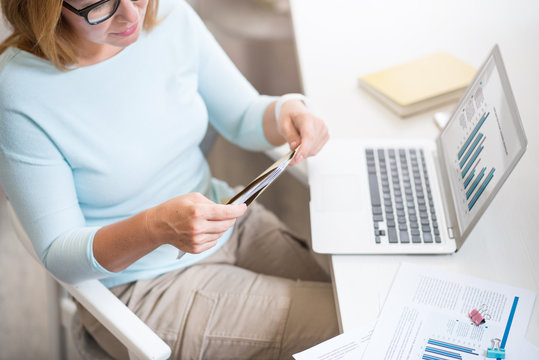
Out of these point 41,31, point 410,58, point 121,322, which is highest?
point 41,31

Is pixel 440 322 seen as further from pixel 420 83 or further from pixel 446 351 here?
pixel 420 83

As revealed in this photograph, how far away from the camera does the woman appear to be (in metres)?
1.00

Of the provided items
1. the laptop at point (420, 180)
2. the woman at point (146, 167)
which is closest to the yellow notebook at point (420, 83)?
the laptop at point (420, 180)

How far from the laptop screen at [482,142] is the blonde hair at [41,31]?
0.64 m

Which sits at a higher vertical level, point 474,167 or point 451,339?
point 474,167

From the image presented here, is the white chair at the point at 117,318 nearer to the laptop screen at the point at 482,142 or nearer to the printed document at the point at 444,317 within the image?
the printed document at the point at 444,317

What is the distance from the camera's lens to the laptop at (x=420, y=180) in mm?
985

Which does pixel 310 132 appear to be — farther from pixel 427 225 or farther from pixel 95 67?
pixel 95 67

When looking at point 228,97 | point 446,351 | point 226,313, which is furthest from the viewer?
point 228,97

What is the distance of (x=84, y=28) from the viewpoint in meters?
0.99

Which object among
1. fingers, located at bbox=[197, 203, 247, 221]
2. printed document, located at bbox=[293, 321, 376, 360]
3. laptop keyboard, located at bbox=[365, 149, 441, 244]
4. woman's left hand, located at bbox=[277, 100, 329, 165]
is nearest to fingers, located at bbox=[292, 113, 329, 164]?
woman's left hand, located at bbox=[277, 100, 329, 165]

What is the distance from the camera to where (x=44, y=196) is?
40.4 inches

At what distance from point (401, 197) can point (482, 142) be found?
0.19 m

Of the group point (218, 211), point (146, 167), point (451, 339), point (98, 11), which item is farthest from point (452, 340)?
point (98, 11)
